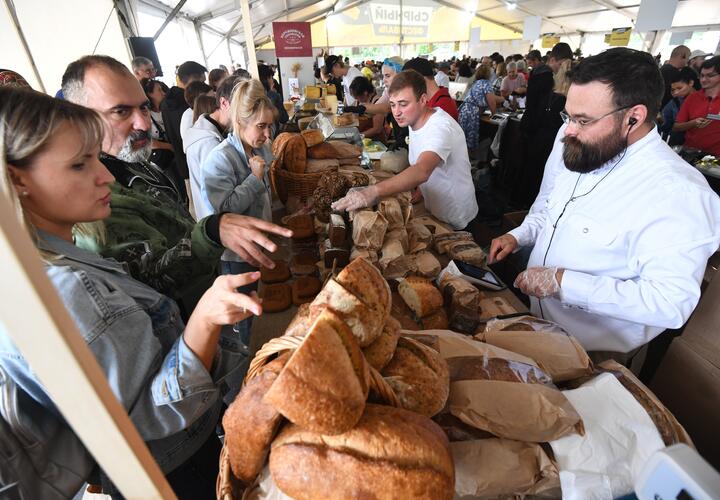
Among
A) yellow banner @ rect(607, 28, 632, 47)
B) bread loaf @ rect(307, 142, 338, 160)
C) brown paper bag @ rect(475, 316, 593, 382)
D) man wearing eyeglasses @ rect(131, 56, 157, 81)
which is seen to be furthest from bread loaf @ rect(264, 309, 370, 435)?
yellow banner @ rect(607, 28, 632, 47)

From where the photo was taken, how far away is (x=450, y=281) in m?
1.52

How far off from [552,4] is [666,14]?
62.6 feet

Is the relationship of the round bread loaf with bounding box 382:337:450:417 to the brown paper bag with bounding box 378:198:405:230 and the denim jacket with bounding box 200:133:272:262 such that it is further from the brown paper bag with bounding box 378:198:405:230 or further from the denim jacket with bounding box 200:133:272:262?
the denim jacket with bounding box 200:133:272:262

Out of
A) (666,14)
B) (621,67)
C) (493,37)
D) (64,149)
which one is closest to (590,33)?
(493,37)

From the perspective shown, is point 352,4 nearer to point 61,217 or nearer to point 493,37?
point 493,37

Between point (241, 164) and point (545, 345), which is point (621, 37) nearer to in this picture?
point (241, 164)

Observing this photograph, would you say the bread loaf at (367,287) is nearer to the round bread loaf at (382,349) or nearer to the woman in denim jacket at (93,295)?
the round bread loaf at (382,349)

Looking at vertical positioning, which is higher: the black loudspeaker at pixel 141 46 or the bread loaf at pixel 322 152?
the black loudspeaker at pixel 141 46

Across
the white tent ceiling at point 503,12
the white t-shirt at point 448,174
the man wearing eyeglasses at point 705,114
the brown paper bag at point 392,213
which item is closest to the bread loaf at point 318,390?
the brown paper bag at point 392,213

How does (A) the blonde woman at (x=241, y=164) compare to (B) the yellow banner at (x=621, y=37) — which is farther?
(B) the yellow banner at (x=621, y=37)

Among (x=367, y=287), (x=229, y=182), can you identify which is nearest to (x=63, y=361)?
(x=367, y=287)

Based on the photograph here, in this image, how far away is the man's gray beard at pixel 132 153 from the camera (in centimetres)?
154

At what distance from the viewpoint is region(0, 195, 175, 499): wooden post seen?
30 cm

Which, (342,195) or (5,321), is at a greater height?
(5,321)
